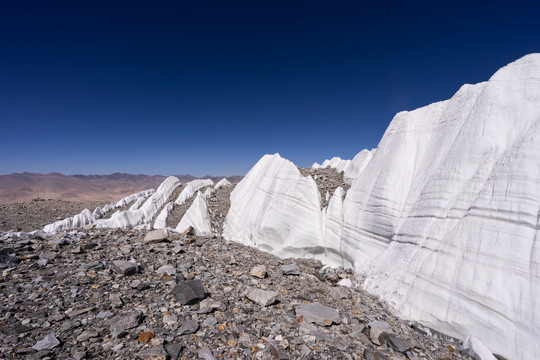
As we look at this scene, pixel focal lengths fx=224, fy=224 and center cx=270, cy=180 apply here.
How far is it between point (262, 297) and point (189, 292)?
1282 mm

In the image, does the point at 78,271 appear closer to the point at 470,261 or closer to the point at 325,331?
the point at 325,331

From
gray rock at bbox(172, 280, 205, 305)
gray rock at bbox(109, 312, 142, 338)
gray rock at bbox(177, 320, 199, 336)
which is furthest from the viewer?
gray rock at bbox(172, 280, 205, 305)

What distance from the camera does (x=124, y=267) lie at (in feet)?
14.8

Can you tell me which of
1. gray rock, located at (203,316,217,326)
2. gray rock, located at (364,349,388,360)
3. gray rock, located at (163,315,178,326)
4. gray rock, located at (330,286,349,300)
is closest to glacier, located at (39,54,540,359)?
gray rock, located at (330,286,349,300)

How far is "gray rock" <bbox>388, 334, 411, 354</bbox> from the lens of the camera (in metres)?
3.25

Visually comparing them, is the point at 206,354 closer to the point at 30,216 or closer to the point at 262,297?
the point at 262,297

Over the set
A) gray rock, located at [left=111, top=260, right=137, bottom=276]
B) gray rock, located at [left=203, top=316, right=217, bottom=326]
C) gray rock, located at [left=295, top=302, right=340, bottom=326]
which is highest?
gray rock, located at [left=111, top=260, right=137, bottom=276]

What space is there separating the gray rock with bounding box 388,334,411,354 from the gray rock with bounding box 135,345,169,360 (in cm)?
312

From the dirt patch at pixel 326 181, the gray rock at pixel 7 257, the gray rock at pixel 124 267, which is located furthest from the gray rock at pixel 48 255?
the dirt patch at pixel 326 181

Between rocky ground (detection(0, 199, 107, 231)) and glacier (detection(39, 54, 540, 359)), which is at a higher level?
glacier (detection(39, 54, 540, 359))

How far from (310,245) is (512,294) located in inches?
246

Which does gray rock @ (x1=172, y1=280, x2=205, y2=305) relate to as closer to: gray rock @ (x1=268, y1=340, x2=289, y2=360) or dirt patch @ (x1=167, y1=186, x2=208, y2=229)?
gray rock @ (x1=268, y1=340, x2=289, y2=360)

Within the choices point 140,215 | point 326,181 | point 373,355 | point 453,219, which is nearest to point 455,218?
point 453,219

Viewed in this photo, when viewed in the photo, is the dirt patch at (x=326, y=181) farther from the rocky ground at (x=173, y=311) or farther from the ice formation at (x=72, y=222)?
the ice formation at (x=72, y=222)
